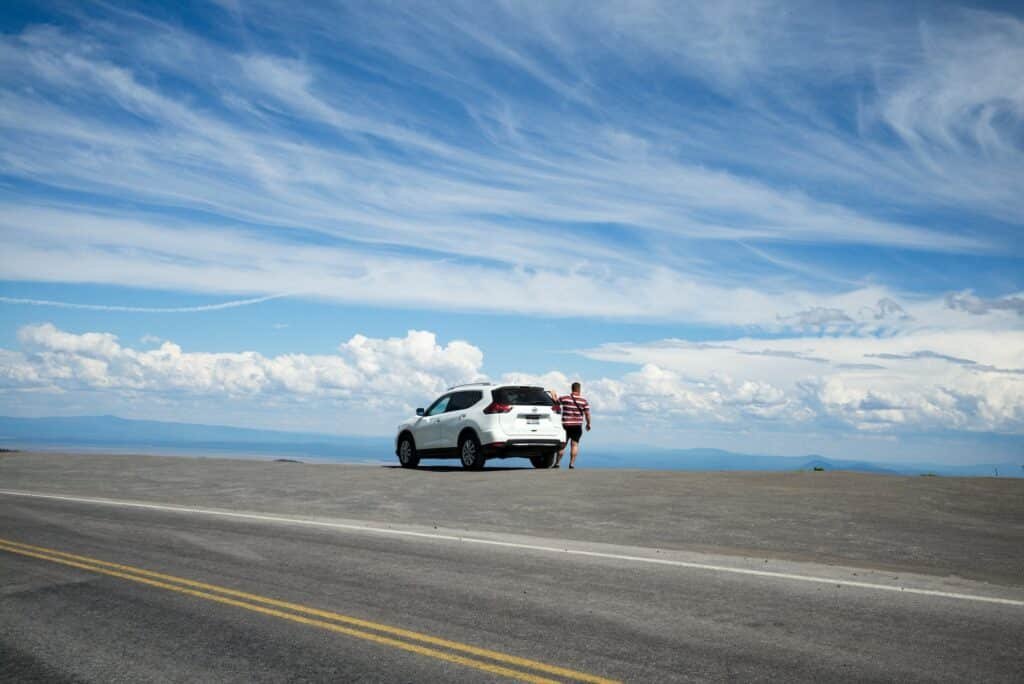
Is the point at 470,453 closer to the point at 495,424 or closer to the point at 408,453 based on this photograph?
the point at 495,424

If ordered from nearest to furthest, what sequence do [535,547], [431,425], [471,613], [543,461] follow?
[471,613] → [535,547] → [543,461] → [431,425]

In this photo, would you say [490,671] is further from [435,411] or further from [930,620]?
[435,411]

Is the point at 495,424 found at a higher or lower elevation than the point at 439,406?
lower

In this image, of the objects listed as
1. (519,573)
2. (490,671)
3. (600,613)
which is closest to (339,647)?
(490,671)

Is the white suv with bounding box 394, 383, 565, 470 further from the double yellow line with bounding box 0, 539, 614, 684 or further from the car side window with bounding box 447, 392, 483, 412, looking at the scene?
the double yellow line with bounding box 0, 539, 614, 684

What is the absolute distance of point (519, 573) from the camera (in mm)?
8906

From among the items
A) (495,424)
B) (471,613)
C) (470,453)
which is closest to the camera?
(471,613)

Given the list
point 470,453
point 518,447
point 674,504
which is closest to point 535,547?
point 674,504

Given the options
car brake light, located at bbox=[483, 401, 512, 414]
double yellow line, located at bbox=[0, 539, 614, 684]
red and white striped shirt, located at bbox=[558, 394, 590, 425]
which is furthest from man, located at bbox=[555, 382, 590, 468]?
double yellow line, located at bbox=[0, 539, 614, 684]

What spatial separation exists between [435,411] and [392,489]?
15.1 feet

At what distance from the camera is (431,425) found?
74.6 ft

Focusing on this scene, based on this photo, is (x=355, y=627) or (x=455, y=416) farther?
(x=455, y=416)

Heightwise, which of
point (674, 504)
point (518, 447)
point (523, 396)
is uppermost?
point (523, 396)

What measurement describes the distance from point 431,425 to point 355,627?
16.2 meters
